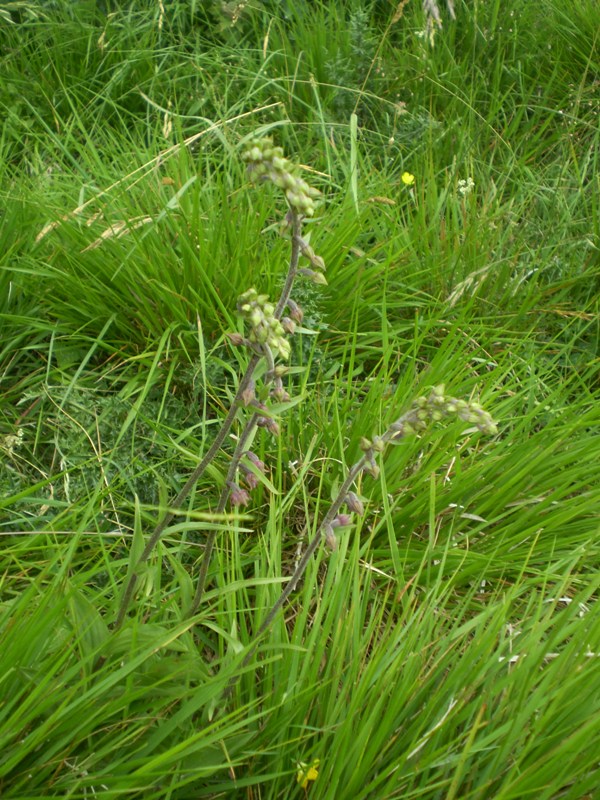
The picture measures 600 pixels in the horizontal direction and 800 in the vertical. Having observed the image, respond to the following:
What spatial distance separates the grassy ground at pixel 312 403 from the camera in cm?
163

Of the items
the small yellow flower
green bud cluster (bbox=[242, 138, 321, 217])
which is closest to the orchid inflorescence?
green bud cluster (bbox=[242, 138, 321, 217])

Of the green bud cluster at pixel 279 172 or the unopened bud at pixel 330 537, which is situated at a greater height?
the green bud cluster at pixel 279 172

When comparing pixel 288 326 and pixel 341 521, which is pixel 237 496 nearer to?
pixel 341 521

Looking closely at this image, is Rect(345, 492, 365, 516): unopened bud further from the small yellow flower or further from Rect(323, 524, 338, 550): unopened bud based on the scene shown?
the small yellow flower

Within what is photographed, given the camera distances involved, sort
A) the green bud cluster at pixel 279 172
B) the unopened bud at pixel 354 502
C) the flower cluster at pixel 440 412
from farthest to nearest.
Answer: the unopened bud at pixel 354 502, the flower cluster at pixel 440 412, the green bud cluster at pixel 279 172

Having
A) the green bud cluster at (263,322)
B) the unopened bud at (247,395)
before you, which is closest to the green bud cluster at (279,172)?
the green bud cluster at (263,322)

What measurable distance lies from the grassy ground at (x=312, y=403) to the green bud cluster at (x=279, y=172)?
53cm

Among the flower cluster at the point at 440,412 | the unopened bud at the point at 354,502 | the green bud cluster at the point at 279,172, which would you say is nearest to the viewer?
the green bud cluster at the point at 279,172

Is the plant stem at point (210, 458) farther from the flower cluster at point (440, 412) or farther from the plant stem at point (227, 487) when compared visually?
the flower cluster at point (440, 412)

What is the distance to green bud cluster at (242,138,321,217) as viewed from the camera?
1.29m

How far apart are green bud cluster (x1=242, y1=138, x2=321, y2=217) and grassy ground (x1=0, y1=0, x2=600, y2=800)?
53 cm

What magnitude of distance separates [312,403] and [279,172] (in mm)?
1310

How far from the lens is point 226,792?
1.67m

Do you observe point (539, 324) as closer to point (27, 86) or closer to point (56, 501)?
point (56, 501)
